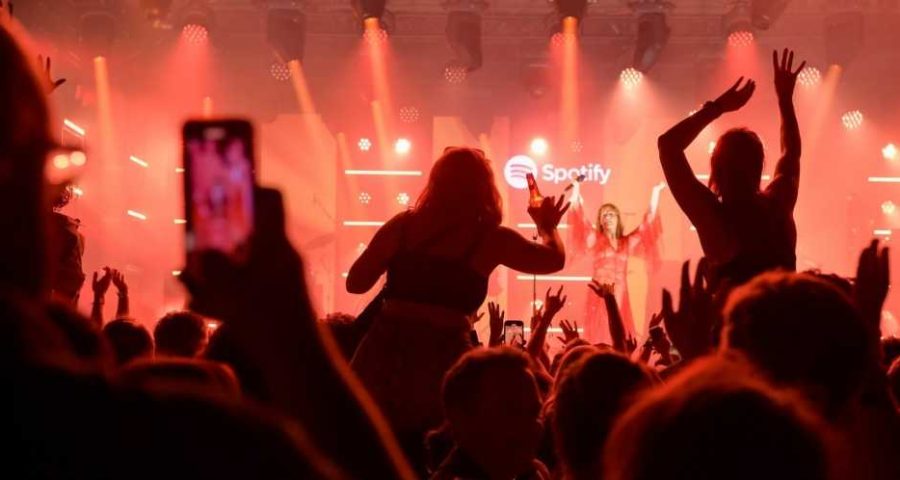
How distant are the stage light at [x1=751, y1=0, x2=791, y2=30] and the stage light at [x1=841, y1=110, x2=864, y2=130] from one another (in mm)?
3068

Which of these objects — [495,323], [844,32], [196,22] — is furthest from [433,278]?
[844,32]

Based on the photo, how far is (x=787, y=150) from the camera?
12.6 ft

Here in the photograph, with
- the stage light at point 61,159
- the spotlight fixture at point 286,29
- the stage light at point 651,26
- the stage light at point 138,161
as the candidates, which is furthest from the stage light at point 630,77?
the stage light at point 61,159

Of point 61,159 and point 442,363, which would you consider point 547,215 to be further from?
point 61,159

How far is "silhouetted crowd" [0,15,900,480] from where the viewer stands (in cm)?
71

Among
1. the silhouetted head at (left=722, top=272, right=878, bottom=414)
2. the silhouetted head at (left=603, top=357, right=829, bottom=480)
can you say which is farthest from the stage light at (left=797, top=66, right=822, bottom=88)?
the silhouetted head at (left=603, top=357, right=829, bottom=480)

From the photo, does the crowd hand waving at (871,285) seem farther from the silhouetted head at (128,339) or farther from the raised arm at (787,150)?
the silhouetted head at (128,339)

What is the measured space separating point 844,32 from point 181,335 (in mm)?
15287

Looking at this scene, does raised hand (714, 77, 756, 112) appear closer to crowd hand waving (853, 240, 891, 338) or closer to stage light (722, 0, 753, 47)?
crowd hand waving (853, 240, 891, 338)

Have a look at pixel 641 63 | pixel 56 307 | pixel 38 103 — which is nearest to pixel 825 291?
pixel 56 307

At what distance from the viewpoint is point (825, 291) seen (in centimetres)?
182

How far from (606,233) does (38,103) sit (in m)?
14.7

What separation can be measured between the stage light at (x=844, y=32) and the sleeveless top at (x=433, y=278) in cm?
1501

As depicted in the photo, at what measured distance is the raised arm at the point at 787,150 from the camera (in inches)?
147
